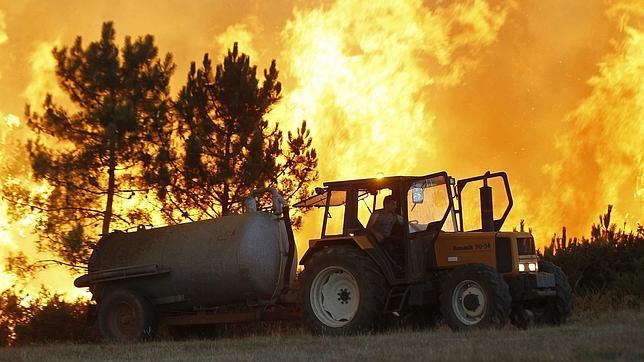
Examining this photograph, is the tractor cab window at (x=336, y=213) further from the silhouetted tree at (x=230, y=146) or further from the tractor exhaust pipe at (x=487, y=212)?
the silhouetted tree at (x=230, y=146)

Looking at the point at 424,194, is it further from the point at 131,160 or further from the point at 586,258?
the point at 131,160

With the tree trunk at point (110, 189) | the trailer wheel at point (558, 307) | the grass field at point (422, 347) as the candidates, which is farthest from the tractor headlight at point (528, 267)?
the tree trunk at point (110, 189)

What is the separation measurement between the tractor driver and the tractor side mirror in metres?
0.35

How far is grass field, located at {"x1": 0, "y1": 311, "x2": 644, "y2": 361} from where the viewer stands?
1072cm

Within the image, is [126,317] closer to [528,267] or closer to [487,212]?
[487,212]

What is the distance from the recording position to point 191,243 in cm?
1838

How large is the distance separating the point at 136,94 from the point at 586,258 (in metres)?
11.2

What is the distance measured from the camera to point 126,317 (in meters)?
18.7

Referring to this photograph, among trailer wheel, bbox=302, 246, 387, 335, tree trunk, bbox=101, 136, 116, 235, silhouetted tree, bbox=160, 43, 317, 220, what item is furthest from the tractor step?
tree trunk, bbox=101, 136, 116, 235

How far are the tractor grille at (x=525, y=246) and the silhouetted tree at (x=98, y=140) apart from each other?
10.2 metres

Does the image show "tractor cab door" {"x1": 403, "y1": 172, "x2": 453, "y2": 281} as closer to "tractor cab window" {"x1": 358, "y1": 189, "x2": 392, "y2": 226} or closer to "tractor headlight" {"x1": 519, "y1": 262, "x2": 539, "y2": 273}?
"tractor cab window" {"x1": 358, "y1": 189, "x2": 392, "y2": 226}

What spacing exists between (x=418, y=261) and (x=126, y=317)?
612cm

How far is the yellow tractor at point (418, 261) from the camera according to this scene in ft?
50.8

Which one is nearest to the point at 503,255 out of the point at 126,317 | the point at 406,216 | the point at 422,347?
the point at 406,216
